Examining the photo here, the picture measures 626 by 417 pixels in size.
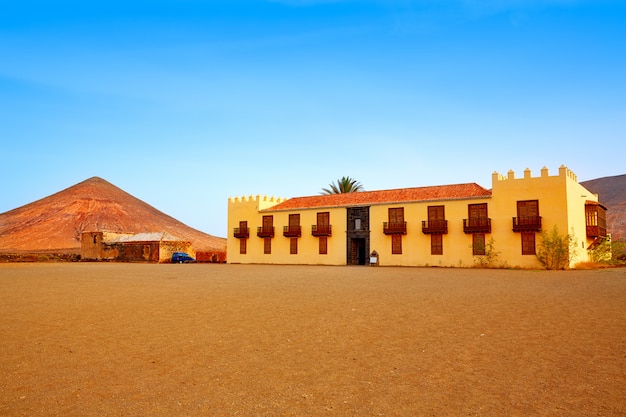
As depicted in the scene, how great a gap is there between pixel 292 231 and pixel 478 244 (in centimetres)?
1522

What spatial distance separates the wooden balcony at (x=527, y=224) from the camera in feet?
104

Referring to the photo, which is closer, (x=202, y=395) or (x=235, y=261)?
(x=202, y=395)

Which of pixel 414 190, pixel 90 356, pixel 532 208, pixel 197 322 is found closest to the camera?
pixel 90 356

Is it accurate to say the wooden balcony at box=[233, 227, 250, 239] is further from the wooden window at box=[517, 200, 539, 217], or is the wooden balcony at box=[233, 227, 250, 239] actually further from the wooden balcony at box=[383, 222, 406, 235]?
the wooden window at box=[517, 200, 539, 217]

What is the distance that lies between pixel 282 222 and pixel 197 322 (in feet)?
111

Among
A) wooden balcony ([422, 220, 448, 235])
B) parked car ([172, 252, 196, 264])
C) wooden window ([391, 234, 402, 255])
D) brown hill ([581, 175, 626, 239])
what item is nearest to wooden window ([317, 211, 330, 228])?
wooden window ([391, 234, 402, 255])

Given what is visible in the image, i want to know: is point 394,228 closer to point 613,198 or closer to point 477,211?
point 477,211

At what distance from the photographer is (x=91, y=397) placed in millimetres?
5391

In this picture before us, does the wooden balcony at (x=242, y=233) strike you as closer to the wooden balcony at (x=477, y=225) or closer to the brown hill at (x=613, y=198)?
the wooden balcony at (x=477, y=225)

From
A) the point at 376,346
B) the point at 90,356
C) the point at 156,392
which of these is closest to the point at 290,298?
the point at 376,346

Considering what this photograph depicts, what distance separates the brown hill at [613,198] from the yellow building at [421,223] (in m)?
45.2

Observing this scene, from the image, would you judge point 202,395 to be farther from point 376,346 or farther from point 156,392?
→ point 376,346

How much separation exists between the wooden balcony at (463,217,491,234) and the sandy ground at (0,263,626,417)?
20.9 m

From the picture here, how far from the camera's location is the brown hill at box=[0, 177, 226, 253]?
283ft
